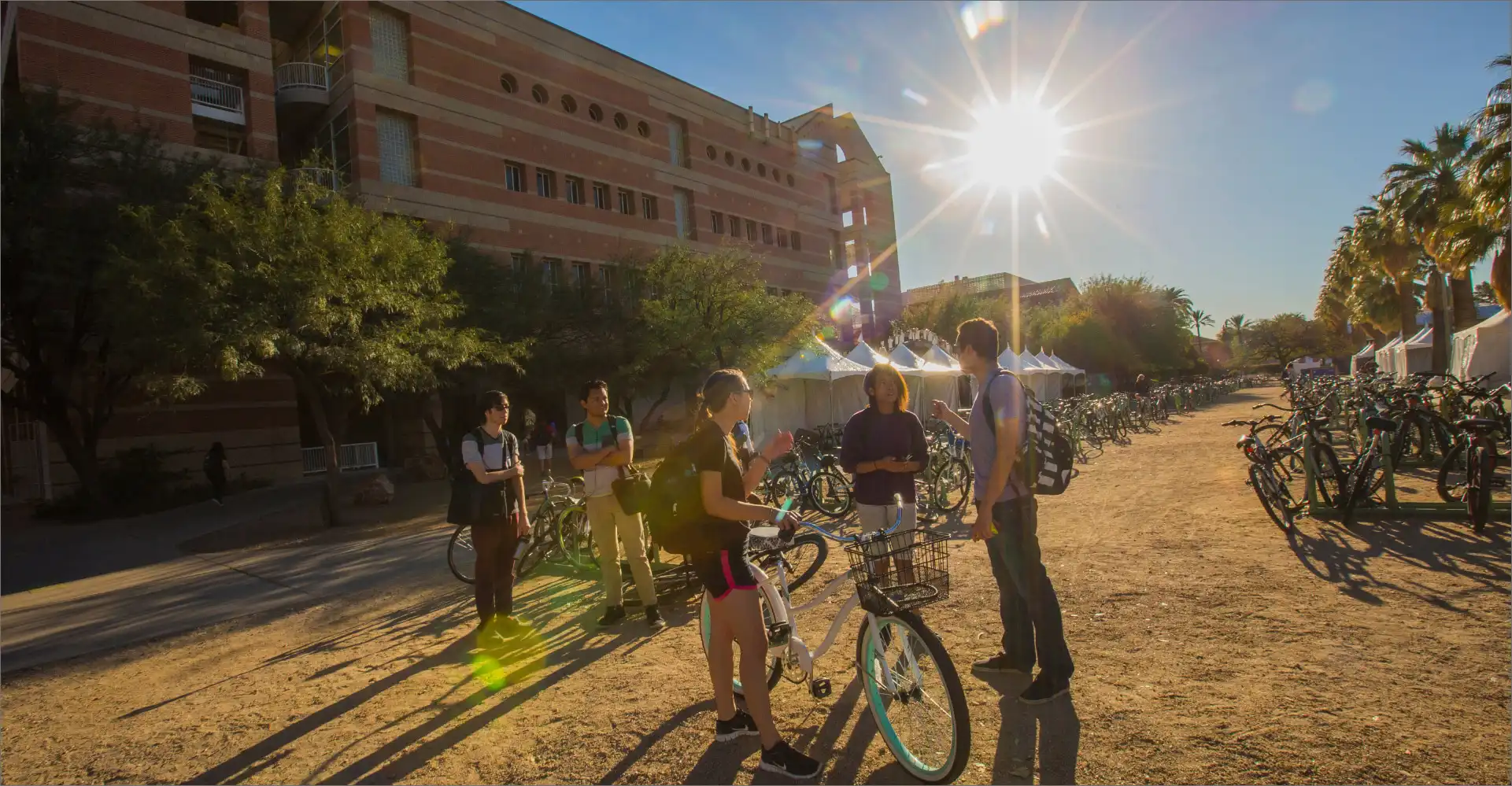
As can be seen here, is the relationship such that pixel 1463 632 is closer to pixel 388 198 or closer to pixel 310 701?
pixel 310 701

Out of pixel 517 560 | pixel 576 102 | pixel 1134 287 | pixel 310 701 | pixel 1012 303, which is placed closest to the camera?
pixel 310 701

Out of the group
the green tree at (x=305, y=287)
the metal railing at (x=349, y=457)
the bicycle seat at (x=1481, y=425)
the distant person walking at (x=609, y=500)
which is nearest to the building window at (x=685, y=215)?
the metal railing at (x=349, y=457)

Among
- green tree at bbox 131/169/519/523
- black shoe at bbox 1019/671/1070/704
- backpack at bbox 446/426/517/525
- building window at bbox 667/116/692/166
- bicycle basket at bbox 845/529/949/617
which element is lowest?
black shoe at bbox 1019/671/1070/704

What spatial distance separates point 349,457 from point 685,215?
17862mm

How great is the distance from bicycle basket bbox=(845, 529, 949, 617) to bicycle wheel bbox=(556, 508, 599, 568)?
188 inches

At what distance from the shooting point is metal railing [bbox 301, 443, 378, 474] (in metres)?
21.5

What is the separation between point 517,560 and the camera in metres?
6.86

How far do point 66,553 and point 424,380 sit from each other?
5.61 m

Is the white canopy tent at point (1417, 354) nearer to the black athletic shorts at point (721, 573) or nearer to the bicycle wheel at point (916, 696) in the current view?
the bicycle wheel at point (916, 696)

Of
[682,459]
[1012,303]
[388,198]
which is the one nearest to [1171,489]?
[682,459]

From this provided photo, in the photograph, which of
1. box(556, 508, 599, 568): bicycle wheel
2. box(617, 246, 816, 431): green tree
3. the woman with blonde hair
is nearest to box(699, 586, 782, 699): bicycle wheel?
the woman with blonde hair

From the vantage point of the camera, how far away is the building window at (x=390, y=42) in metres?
23.1

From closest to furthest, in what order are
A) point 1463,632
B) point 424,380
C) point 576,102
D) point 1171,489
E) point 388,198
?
point 1463,632 < point 1171,489 < point 424,380 < point 388,198 < point 576,102

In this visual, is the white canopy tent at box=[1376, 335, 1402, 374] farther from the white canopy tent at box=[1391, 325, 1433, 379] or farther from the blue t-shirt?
the blue t-shirt
